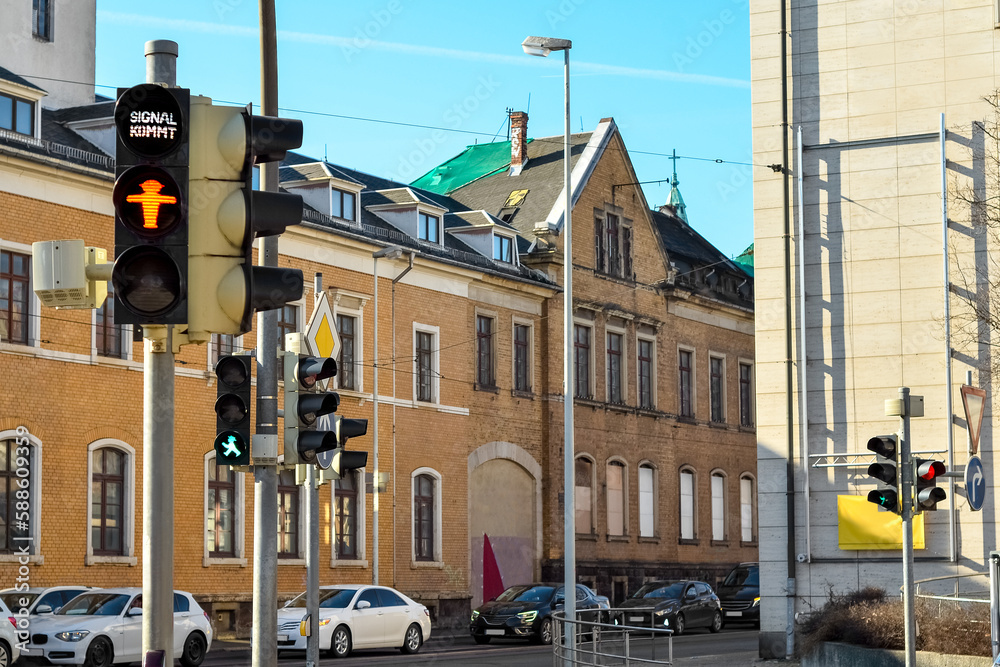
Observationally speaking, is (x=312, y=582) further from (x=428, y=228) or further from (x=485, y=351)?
(x=485, y=351)

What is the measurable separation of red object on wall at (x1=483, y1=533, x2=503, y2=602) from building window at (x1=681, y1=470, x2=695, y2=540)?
12.3 meters

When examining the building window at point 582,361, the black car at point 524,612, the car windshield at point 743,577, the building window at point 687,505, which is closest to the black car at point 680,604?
the black car at point 524,612

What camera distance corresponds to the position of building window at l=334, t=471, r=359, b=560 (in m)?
39.8

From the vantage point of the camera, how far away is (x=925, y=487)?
53.9 ft

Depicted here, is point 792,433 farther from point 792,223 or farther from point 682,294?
point 682,294

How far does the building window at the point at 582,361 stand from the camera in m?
49.9

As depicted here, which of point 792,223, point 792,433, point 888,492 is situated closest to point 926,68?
point 792,223

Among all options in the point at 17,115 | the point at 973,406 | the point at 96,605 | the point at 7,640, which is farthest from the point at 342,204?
the point at 973,406

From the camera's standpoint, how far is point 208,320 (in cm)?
605

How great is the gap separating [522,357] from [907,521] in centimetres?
3232

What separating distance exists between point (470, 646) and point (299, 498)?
260 inches

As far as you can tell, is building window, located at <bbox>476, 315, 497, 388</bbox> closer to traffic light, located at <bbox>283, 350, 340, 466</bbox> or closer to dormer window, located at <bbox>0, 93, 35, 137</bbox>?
dormer window, located at <bbox>0, 93, 35, 137</bbox>

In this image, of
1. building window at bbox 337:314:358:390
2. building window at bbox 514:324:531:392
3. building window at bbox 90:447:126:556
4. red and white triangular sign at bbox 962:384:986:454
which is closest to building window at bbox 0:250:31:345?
A: building window at bbox 90:447:126:556

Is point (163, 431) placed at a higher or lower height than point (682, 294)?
lower
